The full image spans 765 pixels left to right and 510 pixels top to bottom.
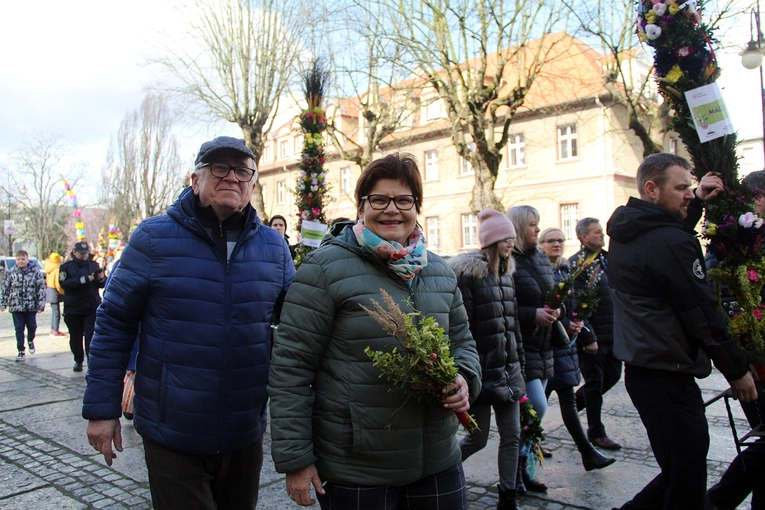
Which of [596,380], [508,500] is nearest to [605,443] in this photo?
[596,380]

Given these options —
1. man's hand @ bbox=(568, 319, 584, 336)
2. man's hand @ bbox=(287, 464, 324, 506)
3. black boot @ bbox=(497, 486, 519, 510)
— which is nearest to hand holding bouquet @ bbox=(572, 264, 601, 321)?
man's hand @ bbox=(568, 319, 584, 336)

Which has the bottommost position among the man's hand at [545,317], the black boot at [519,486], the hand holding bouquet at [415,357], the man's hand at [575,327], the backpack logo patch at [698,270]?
the black boot at [519,486]

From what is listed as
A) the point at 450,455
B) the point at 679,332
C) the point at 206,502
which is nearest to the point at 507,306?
the point at 679,332

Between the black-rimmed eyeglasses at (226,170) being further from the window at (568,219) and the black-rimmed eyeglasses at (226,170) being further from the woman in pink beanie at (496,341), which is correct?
the window at (568,219)

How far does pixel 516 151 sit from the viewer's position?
31.3 metres

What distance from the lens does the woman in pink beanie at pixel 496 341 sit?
391cm

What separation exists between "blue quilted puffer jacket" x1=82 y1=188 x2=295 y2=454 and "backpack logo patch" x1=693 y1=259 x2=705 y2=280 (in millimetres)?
2125

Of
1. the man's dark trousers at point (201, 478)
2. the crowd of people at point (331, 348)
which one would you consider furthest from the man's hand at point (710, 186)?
the man's dark trousers at point (201, 478)

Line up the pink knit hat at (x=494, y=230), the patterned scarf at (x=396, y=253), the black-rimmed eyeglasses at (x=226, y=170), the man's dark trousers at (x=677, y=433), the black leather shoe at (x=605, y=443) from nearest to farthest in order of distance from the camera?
1. the patterned scarf at (x=396, y=253)
2. the black-rimmed eyeglasses at (x=226, y=170)
3. the man's dark trousers at (x=677, y=433)
4. the pink knit hat at (x=494, y=230)
5. the black leather shoe at (x=605, y=443)

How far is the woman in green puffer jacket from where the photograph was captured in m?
2.26

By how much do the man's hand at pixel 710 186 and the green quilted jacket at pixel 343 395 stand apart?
2145 millimetres

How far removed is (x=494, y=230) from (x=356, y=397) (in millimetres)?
2138

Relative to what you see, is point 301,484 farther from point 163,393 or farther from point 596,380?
point 596,380

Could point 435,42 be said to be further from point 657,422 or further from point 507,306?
point 657,422
